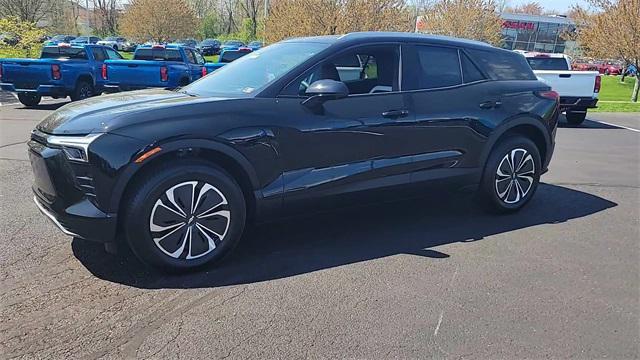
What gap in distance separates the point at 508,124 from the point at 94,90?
44.1 ft

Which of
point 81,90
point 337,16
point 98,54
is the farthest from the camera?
point 337,16

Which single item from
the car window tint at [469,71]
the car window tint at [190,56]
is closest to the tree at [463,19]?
the car window tint at [190,56]

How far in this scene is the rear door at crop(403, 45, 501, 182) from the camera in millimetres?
4715

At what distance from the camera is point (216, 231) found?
12.6 feet

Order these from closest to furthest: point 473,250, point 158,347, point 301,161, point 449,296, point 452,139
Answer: point 158,347
point 449,296
point 301,161
point 473,250
point 452,139

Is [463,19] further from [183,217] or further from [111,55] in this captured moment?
[183,217]

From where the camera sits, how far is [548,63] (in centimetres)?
1452

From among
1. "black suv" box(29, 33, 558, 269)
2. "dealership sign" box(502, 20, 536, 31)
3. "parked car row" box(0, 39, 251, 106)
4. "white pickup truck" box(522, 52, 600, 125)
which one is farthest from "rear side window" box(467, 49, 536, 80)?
"dealership sign" box(502, 20, 536, 31)

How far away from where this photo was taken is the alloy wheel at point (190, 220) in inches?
143

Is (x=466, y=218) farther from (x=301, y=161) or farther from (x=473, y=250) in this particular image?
(x=301, y=161)

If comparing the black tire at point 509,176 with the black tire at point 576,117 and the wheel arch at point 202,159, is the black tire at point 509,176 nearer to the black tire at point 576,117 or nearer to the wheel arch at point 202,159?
the wheel arch at point 202,159

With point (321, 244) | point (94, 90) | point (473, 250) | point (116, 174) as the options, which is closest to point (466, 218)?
point (473, 250)

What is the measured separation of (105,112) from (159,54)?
13.4 meters

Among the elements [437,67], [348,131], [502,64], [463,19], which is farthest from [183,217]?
[463,19]
